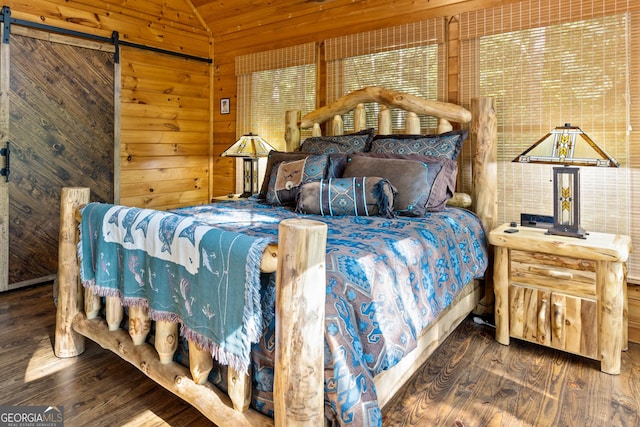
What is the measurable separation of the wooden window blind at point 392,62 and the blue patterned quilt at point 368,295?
4.57 feet

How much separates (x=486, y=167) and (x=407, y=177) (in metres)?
0.71

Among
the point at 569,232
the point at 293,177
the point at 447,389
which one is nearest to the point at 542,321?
the point at 569,232

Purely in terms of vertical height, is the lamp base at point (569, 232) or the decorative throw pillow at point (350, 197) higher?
the decorative throw pillow at point (350, 197)

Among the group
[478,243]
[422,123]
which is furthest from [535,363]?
[422,123]

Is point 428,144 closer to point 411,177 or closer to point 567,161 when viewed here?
point 411,177

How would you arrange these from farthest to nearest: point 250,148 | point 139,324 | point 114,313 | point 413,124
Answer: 1. point 250,148
2. point 413,124
3. point 114,313
4. point 139,324

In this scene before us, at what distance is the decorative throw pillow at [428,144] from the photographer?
109 inches

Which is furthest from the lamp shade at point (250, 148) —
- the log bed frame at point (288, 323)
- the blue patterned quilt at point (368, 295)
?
the blue patterned quilt at point (368, 295)

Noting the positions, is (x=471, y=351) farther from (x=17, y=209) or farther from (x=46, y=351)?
(x=17, y=209)

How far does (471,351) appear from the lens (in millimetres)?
2367

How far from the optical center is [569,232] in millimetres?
2305

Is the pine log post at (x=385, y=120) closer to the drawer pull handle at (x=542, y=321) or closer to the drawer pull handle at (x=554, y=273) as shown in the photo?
the drawer pull handle at (x=554, y=273)

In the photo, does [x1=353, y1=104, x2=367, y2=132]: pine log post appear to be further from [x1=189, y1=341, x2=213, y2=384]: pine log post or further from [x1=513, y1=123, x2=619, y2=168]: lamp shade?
[x1=189, y1=341, x2=213, y2=384]: pine log post

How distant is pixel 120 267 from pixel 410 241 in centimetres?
127
